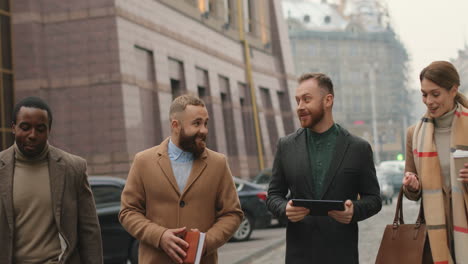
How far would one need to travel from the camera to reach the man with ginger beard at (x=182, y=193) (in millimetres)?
4602

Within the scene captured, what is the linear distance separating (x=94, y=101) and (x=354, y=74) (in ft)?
317

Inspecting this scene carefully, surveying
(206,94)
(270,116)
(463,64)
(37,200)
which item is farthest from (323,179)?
(463,64)

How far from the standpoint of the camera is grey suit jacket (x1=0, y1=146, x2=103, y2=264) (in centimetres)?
446

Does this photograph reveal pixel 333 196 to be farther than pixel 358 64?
No

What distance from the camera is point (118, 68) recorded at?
2548cm

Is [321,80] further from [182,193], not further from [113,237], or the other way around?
[113,237]

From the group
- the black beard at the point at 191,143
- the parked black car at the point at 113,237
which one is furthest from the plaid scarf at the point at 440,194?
the parked black car at the point at 113,237

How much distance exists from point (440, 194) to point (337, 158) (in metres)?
0.63

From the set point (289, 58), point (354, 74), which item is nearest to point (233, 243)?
point (289, 58)

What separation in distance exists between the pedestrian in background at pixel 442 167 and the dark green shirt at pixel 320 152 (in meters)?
0.47

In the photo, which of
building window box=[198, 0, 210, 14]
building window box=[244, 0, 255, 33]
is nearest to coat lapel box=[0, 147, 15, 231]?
building window box=[198, 0, 210, 14]

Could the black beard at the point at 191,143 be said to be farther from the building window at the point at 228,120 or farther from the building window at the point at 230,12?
the building window at the point at 230,12

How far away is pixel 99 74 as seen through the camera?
83.5 feet

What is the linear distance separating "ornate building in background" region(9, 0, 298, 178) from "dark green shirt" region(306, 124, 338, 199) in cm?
2084
